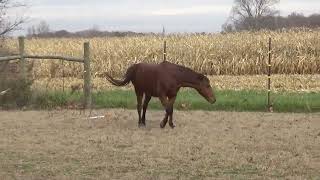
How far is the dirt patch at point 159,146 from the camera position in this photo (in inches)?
319

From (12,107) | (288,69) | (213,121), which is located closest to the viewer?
(213,121)

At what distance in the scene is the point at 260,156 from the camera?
9164 millimetres

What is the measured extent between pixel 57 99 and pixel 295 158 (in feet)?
28.3

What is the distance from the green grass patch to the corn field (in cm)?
639

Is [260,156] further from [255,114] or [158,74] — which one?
[255,114]

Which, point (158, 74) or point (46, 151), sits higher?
point (158, 74)

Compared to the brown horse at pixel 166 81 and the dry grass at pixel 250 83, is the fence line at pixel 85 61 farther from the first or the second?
the brown horse at pixel 166 81

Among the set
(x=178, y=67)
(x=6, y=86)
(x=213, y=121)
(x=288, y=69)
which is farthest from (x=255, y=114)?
(x=288, y=69)

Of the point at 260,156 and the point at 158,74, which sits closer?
the point at 260,156

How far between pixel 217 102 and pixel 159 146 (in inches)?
224

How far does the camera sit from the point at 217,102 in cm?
1562

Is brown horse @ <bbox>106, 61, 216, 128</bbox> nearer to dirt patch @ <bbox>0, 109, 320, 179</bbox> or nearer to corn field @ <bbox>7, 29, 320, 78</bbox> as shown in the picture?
dirt patch @ <bbox>0, 109, 320, 179</bbox>

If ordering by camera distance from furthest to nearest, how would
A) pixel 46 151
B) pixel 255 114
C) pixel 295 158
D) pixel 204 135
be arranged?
1. pixel 255 114
2. pixel 204 135
3. pixel 46 151
4. pixel 295 158

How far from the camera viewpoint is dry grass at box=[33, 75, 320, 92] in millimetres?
19797
